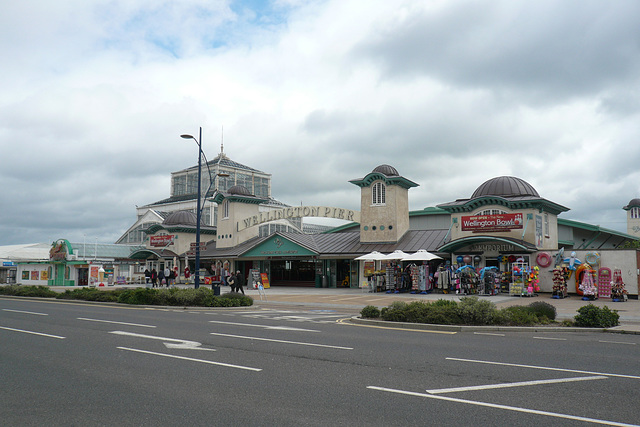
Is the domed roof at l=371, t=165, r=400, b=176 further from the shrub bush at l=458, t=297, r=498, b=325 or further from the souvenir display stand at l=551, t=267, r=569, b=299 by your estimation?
the shrub bush at l=458, t=297, r=498, b=325

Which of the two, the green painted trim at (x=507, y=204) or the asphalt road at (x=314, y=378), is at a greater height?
the green painted trim at (x=507, y=204)

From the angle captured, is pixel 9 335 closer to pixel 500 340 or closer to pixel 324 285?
pixel 500 340

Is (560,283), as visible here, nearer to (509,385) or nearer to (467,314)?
(467,314)

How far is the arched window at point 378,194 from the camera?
37.9m

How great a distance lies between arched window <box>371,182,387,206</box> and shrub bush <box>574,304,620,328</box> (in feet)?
76.7

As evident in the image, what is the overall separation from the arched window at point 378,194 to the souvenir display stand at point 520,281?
11861mm

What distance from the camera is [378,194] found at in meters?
38.1

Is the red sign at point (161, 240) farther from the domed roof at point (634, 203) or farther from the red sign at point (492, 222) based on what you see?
the domed roof at point (634, 203)

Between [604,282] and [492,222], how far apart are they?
7024 millimetres

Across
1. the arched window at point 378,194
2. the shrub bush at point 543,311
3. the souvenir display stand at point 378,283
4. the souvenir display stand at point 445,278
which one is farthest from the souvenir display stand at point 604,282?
the arched window at point 378,194

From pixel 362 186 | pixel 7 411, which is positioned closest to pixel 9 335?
pixel 7 411

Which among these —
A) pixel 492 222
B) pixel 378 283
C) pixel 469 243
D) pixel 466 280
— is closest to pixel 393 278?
pixel 378 283

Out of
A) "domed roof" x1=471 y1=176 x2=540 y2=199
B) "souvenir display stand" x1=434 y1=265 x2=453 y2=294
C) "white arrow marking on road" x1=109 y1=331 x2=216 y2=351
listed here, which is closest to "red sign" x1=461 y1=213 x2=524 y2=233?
"domed roof" x1=471 y1=176 x2=540 y2=199

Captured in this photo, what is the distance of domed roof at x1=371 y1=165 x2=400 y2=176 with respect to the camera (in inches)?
1499
